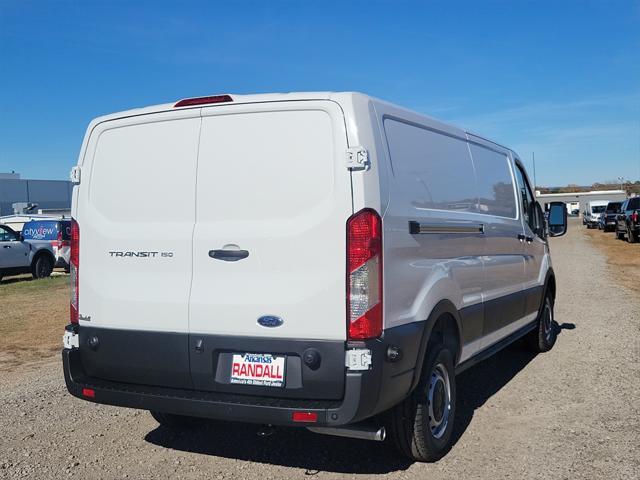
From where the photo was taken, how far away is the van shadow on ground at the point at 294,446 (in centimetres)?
442

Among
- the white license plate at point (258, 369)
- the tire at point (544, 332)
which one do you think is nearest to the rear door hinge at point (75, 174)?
the white license plate at point (258, 369)

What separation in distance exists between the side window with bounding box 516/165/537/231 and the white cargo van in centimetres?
246

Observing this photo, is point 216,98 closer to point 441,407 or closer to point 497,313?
point 441,407

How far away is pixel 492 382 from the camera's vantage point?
21.3ft

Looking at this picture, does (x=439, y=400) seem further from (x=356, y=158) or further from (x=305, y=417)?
(x=356, y=158)

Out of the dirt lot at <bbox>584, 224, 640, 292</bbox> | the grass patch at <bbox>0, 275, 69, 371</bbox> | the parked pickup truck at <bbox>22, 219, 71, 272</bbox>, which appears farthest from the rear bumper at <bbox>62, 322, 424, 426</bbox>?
the parked pickup truck at <bbox>22, 219, 71, 272</bbox>

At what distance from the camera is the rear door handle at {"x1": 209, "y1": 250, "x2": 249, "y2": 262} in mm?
3786

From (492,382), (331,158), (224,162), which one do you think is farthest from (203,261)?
(492,382)

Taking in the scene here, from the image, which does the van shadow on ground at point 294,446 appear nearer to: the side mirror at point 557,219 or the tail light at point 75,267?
the tail light at point 75,267

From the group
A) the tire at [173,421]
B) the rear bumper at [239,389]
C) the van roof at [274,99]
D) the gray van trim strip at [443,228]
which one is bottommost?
the tire at [173,421]

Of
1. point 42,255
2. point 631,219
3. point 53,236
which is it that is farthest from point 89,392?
point 631,219

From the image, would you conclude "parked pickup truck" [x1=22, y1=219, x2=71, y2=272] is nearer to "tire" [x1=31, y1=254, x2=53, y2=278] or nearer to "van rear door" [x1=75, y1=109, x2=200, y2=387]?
"tire" [x1=31, y1=254, x2=53, y2=278]

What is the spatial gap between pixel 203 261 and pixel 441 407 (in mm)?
1938

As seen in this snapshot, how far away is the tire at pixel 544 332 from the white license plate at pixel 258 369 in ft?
15.4
